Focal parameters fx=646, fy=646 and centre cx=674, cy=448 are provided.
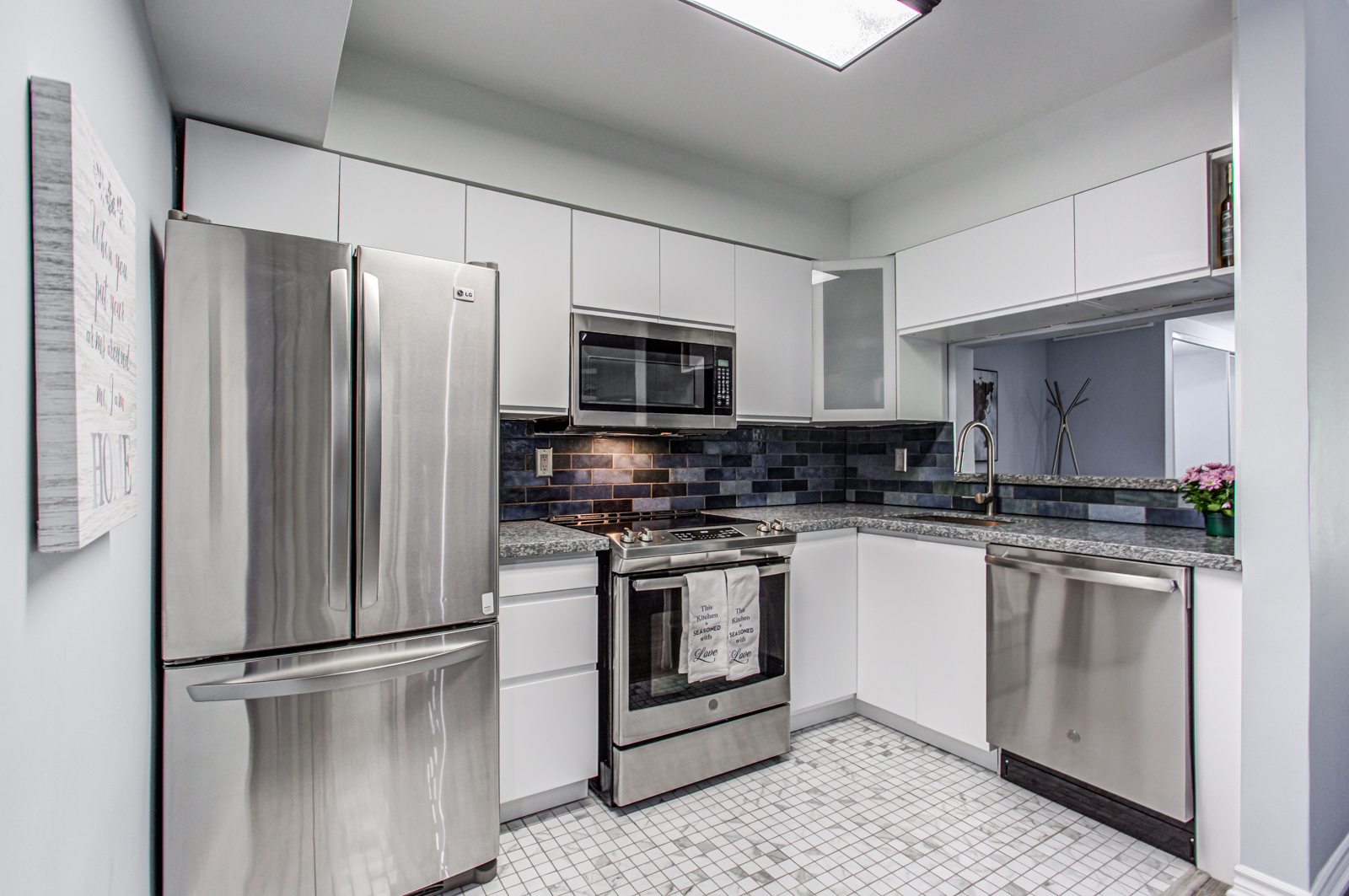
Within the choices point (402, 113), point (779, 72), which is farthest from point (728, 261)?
point (402, 113)

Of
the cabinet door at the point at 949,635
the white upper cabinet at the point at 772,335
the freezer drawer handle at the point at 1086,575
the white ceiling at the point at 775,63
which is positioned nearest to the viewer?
the freezer drawer handle at the point at 1086,575

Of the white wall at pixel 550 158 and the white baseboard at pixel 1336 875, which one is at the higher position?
the white wall at pixel 550 158

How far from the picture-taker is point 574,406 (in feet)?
7.95

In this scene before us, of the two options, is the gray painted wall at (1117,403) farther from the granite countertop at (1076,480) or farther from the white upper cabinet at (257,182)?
the white upper cabinet at (257,182)

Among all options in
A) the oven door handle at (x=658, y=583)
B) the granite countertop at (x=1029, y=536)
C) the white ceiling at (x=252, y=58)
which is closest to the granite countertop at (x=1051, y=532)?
the granite countertop at (x=1029, y=536)

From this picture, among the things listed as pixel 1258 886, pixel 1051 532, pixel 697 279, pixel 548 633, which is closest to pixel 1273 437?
pixel 1051 532

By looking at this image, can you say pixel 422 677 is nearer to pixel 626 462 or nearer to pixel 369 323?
pixel 369 323

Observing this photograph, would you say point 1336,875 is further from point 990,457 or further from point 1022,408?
point 1022,408

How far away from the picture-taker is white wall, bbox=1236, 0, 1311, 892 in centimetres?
165

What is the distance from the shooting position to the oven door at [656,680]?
2.14 m

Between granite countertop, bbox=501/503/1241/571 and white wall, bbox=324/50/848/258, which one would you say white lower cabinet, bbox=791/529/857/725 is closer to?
granite countertop, bbox=501/503/1241/571

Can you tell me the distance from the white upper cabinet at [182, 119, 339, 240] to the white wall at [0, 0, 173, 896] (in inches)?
16.4

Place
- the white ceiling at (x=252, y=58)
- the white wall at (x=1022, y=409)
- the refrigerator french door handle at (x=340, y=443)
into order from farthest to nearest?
the white wall at (x=1022, y=409)
the refrigerator french door handle at (x=340, y=443)
the white ceiling at (x=252, y=58)

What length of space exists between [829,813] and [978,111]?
2692mm
